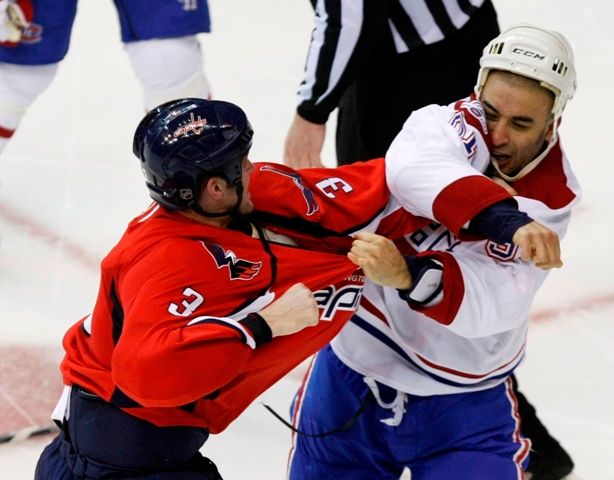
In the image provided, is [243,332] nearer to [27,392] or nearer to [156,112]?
[156,112]

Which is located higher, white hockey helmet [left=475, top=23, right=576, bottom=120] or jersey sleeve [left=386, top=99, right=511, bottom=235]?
white hockey helmet [left=475, top=23, right=576, bottom=120]

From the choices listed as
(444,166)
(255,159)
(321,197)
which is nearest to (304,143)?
(321,197)

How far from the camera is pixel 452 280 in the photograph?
1.99 meters

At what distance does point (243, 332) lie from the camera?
1.87 meters

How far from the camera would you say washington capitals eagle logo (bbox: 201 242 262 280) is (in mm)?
1900

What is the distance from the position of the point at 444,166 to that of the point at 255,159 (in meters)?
2.03

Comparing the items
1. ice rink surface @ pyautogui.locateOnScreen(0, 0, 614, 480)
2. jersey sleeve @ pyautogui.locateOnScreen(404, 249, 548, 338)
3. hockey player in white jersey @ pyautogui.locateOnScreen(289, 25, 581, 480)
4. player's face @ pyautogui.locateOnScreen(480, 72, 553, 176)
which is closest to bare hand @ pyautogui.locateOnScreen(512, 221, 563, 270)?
hockey player in white jersey @ pyautogui.locateOnScreen(289, 25, 581, 480)

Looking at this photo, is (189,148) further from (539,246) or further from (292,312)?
(539,246)

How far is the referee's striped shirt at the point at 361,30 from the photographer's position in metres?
2.67

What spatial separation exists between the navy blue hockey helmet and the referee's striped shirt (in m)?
0.82

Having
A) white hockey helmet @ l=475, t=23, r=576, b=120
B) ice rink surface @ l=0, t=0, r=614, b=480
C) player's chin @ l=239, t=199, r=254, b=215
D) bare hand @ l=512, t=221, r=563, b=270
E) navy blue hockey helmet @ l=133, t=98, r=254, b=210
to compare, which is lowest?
ice rink surface @ l=0, t=0, r=614, b=480

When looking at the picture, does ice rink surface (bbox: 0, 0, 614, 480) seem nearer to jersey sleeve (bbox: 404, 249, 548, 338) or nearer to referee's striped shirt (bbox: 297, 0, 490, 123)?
referee's striped shirt (bbox: 297, 0, 490, 123)

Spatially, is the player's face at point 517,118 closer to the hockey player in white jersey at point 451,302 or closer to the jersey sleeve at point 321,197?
the hockey player in white jersey at point 451,302

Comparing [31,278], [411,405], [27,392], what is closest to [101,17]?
[31,278]
